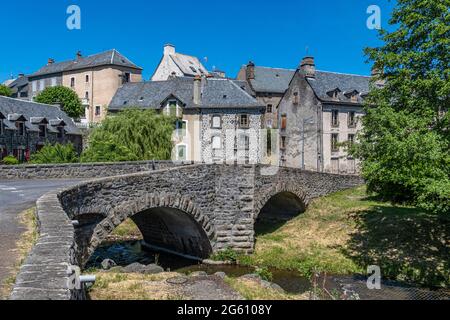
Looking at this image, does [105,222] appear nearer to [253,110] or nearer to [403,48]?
[403,48]

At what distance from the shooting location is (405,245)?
1938 centimetres

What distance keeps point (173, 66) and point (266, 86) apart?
14.6m

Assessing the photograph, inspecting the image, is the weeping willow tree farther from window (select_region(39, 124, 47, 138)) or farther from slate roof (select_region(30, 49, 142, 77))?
slate roof (select_region(30, 49, 142, 77))

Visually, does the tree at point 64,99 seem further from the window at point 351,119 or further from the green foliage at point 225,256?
the green foliage at point 225,256

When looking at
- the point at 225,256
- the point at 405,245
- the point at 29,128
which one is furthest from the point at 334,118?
the point at 29,128

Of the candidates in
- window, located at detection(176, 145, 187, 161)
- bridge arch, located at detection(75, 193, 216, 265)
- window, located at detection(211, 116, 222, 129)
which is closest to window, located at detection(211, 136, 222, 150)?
window, located at detection(211, 116, 222, 129)

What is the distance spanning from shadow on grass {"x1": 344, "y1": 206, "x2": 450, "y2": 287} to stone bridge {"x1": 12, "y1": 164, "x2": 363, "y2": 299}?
4.77 m

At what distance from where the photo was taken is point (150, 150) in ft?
109

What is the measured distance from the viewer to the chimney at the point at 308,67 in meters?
39.6

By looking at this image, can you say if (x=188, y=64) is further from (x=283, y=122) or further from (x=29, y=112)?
(x=29, y=112)

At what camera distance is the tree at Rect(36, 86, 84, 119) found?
5119cm

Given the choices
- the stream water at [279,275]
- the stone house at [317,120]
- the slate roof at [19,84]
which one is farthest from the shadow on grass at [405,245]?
the slate roof at [19,84]

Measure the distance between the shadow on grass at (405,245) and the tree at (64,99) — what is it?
39.3 metres
